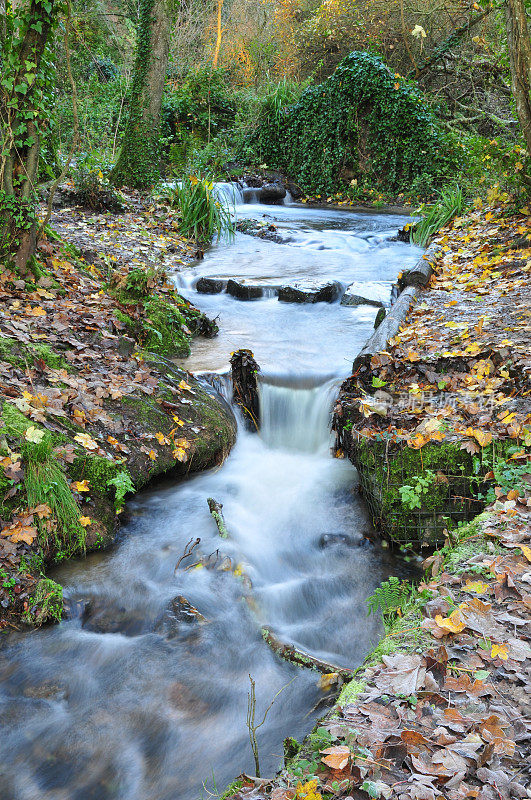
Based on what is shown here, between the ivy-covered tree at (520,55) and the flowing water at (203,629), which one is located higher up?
the ivy-covered tree at (520,55)

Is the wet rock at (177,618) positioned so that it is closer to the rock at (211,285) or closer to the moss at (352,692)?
the moss at (352,692)

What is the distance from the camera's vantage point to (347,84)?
15.8m

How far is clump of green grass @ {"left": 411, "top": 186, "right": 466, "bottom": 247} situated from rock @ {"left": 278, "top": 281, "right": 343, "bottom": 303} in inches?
Answer: 126

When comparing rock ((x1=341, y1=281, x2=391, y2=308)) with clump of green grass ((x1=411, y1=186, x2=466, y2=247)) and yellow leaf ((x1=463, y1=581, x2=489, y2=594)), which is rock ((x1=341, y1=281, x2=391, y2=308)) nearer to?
clump of green grass ((x1=411, y1=186, x2=466, y2=247))

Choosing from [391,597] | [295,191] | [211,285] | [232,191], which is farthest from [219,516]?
[295,191]

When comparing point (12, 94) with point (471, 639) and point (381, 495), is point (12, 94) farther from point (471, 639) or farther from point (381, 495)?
point (471, 639)

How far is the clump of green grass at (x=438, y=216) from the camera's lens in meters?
11.2

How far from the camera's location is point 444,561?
3504 mm

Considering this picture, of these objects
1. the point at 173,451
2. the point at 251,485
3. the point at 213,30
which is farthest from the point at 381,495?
the point at 213,30

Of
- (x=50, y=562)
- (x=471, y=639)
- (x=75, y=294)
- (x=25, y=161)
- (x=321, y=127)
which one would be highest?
(x=321, y=127)

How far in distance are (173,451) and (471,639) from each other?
10.4 ft

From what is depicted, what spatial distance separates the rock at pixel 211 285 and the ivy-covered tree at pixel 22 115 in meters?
3.33

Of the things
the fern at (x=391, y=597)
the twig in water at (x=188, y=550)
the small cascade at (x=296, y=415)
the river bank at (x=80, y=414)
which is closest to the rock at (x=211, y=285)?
the river bank at (x=80, y=414)

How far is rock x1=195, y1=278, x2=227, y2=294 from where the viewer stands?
9.26 meters
